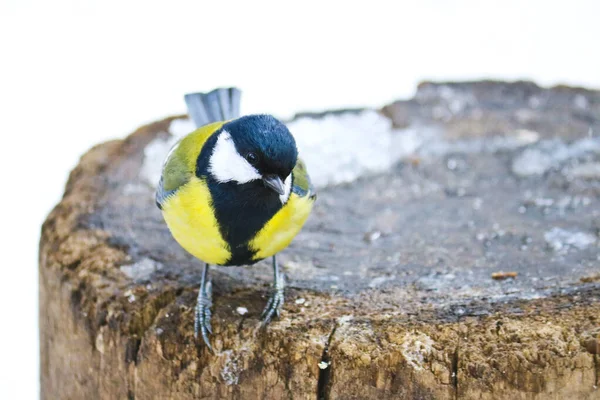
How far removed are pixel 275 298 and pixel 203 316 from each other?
204 millimetres

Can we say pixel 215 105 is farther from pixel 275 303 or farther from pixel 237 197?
pixel 275 303

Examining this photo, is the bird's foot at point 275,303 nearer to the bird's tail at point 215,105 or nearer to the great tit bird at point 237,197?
the great tit bird at point 237,197

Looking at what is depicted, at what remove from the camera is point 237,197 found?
2055 millimetres

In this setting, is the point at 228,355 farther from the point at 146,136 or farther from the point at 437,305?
the point at 146,136

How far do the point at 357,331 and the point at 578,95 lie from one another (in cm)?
228

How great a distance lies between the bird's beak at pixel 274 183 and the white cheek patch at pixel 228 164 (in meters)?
0.03

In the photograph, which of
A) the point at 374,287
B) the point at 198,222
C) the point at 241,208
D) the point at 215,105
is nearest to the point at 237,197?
the point at 241,208

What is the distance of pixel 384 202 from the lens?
2885 millimetres

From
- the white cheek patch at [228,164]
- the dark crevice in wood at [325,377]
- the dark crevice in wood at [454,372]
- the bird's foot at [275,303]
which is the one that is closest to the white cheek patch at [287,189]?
the white cheek patch at [228,164]

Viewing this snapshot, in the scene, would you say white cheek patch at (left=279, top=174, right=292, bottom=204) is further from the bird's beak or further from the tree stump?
the tree stump

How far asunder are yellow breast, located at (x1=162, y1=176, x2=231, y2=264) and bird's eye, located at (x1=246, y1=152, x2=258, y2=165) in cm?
19

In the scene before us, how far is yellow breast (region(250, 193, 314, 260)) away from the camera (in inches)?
83.0

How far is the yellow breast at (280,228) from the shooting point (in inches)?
83.0

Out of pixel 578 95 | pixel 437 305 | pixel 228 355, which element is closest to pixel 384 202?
pixel 437 305
